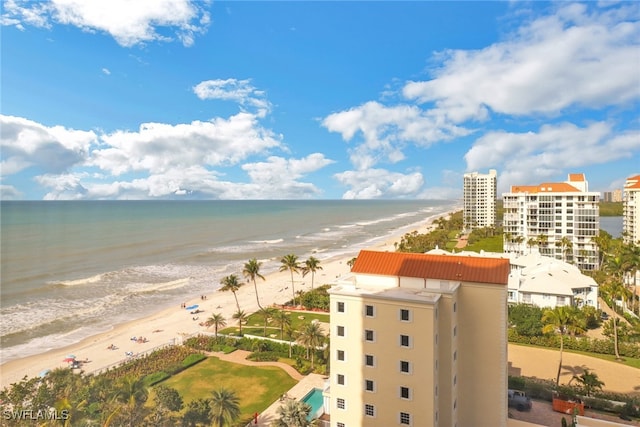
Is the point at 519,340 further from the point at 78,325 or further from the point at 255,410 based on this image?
the point at 78,325

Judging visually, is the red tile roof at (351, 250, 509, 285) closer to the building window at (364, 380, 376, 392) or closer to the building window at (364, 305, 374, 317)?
the building window at (364, 305, 374, 317)

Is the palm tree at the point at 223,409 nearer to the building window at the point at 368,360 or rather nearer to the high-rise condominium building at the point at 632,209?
the building window at the point at 368,360

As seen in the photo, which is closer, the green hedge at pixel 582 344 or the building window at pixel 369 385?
the building window at pixel 369 385

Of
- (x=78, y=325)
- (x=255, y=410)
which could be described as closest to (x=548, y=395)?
(x=255, y=410)

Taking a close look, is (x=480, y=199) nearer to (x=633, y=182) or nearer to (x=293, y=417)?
(x=633, y=182)

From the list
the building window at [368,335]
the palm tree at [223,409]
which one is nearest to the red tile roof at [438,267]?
the building window at [368,335]
